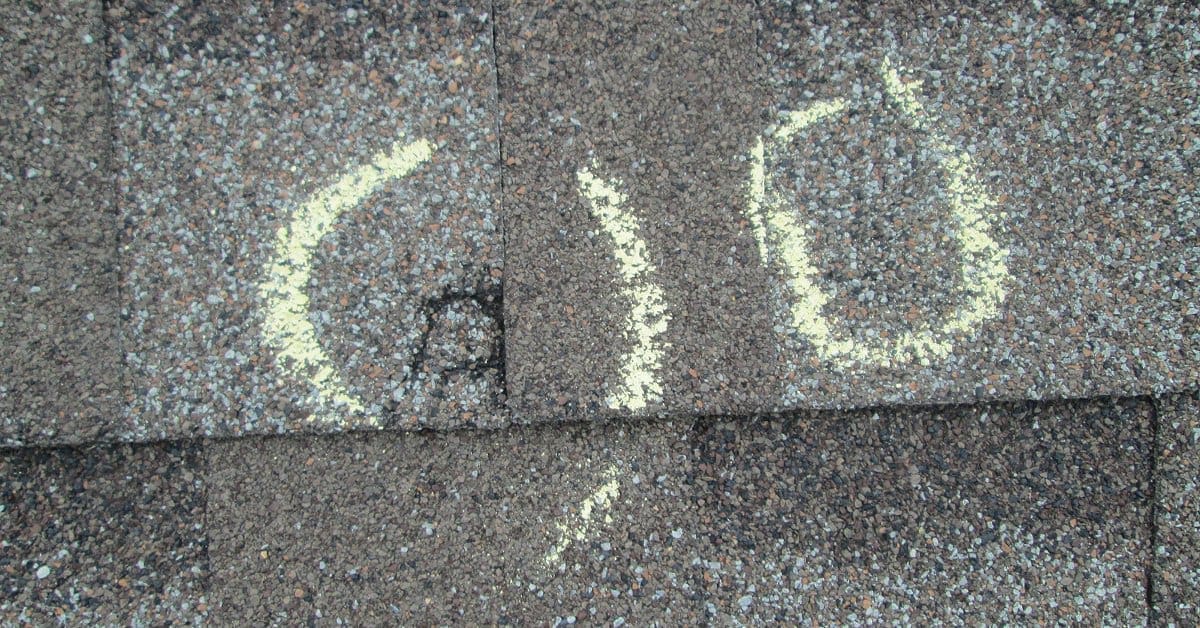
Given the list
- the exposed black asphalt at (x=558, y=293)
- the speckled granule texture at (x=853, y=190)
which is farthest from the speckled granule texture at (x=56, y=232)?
the speckled granule texture at (x=853, y=190)

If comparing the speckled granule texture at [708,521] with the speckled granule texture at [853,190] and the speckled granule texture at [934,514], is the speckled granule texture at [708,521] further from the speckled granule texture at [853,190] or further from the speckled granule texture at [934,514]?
the speckled granule texture at [853,190]

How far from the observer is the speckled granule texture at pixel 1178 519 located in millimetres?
2180

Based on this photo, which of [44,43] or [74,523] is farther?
[74,523]

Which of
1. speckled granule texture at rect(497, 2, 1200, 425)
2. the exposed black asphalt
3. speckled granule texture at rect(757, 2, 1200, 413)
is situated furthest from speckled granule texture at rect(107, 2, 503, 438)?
speckled granule texture at rect(757, 2, 1200, 413)

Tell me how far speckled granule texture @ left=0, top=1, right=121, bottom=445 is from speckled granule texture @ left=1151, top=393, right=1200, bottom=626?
3022 millimetres

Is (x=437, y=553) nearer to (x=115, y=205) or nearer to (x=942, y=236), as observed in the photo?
(x=115, y=205)

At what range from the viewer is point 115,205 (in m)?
2.02

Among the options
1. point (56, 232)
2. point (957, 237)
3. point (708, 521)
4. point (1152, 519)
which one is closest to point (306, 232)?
point (56, 232)

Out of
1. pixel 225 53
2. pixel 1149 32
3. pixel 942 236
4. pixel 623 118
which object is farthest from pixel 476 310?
pixel 1149 32

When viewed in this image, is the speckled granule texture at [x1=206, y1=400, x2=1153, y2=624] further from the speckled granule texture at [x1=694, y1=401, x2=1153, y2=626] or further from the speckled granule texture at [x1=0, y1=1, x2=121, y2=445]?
the speckled granule texture at [x1=0, y1=1, x2=121, y2=445]

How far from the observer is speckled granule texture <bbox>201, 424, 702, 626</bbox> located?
2.12 m

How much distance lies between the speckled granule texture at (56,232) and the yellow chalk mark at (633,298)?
4.42ft

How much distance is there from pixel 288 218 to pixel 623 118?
0.97 m

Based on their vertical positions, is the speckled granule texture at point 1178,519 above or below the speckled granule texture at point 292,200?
below
